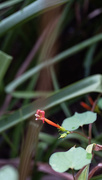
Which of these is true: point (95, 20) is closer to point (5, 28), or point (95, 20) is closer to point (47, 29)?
point (47, 29)

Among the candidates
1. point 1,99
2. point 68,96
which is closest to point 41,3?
point 68,96

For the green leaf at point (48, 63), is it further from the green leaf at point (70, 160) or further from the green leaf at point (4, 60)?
the green leaf at point (70, 160)

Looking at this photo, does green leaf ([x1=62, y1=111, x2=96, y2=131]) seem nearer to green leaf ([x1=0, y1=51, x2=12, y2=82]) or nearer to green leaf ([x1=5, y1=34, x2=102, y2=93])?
green leaf ([x1=0, y1=51, x2=12, y2=82])

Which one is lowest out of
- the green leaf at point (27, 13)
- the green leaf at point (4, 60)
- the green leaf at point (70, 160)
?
the green leaf at point (70, 160)

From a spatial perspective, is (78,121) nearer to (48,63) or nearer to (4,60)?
(4,60)

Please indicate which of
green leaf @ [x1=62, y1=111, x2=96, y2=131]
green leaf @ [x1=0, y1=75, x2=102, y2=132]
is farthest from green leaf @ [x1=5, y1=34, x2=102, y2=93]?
green leaf @ [x1=62, y1=111, x2=96, y2=131]

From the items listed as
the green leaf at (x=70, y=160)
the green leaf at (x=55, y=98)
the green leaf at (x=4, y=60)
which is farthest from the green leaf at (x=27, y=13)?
the green leaf at (x=70, y=160)
